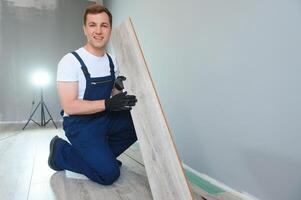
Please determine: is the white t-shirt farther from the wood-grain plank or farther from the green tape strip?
the green tape strip

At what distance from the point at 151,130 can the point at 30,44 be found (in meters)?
3.92

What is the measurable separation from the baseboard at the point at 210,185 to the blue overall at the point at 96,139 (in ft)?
1.76

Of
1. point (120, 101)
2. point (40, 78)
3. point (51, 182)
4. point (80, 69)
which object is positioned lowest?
point (51, 182)

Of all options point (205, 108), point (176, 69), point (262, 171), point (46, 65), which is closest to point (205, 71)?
point (205, 108)

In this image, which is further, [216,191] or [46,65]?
[46,65]

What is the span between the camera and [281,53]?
1366mm

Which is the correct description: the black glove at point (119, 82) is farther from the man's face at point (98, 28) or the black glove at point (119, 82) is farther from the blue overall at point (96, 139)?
the man's face at point (98, 28)

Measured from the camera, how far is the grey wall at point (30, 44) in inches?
183

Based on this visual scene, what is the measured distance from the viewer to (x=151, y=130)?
1.66 meters

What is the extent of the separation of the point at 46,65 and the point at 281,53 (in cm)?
432

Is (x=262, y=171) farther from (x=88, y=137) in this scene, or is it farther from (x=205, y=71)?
(x=88, y=137)

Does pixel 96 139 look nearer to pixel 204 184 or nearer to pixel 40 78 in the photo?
pixel 204 184

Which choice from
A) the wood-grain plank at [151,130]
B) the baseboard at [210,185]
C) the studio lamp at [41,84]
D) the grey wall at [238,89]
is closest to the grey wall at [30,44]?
the studio lamp at [41,84]

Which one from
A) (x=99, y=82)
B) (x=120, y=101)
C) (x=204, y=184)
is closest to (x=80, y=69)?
(x=99, y=82)
